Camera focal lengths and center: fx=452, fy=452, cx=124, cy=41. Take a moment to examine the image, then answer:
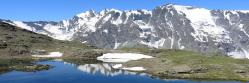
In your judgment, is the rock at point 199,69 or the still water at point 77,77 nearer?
the still water at point 77,77

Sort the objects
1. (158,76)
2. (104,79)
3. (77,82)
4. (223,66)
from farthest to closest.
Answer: (223,66)
(158,76)
(104,79)
(77,82)

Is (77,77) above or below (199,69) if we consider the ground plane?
below

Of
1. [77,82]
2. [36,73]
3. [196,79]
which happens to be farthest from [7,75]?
[196,79]

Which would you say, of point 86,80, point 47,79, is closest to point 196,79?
point 86,80

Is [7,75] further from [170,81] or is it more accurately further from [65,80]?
[170,81]

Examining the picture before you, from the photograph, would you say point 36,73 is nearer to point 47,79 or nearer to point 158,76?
point 47,79

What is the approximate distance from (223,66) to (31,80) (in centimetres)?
8267

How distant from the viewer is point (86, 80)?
16188 centimetres

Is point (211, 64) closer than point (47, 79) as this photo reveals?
No

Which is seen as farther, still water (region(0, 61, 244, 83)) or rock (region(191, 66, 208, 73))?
rock (region(191, 66, 208, 73))

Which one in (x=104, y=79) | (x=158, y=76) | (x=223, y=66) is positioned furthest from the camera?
(x=223, y=66)

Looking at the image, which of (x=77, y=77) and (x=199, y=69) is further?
(x=199, y=69)

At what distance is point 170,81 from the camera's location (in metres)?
162

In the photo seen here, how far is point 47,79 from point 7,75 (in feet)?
59.9
